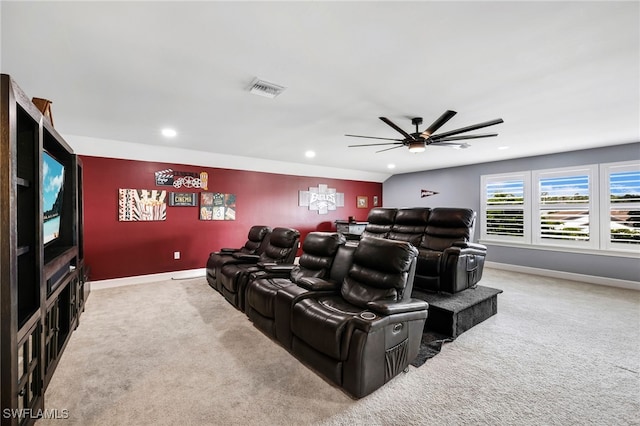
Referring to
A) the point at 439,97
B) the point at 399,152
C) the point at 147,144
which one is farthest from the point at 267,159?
the point at 439,97

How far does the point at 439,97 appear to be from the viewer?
2.88 meters

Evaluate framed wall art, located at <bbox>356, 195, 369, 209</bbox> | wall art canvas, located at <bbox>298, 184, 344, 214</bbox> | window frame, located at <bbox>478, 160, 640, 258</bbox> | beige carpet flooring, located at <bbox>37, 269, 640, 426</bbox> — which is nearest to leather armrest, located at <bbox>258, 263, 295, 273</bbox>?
beige carpet flooring, located at <bbox>37, 269, 640, 426</bbox>

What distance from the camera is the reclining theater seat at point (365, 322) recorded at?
1919 mm

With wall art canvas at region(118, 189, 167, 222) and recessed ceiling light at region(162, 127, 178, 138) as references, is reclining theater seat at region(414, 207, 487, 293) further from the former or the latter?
wall art canvas at region(118, 189, 167, 222)

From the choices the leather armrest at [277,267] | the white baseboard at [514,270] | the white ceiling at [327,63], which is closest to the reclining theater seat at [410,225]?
the white ceiling at [327,63]

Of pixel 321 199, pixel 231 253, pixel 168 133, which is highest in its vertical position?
pixel 168 133

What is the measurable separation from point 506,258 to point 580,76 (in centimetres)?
477

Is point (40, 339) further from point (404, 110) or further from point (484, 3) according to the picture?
point (404, 110)

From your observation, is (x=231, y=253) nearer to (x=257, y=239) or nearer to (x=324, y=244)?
(x=257, y=239)

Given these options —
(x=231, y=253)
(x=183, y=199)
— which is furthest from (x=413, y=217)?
(x=183, y=199)

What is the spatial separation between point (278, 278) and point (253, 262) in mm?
947

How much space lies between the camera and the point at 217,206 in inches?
225

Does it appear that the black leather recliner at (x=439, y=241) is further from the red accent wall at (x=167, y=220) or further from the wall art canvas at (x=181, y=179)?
the wall art canvas at (x=181, y=179)

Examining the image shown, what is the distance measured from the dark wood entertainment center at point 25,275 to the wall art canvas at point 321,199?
194 inches
